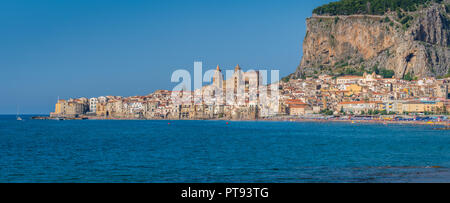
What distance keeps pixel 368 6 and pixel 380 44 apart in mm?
9600

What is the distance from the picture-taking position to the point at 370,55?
101625 mm

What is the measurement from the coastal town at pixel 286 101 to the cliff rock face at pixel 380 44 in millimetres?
3323

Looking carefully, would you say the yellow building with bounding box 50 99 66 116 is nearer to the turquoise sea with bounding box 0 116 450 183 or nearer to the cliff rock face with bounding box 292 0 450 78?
the cliff rock face with bounding box 292 0 450 78

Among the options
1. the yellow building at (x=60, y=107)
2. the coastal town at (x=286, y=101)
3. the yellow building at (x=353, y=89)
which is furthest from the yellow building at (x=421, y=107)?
the yellow building at (x=60, y=107)

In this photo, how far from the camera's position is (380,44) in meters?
99.6

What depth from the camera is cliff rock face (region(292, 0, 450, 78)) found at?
9294cm

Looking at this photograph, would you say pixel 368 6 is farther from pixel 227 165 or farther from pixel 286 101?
pixel 227 165

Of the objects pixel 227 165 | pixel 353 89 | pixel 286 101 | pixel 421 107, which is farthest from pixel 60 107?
pixel 227 165

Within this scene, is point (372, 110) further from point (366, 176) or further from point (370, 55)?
point (366, 176)

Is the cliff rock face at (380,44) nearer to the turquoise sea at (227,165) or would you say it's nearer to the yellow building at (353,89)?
the yellow building at (353,89)

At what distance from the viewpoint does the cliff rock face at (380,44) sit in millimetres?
92938

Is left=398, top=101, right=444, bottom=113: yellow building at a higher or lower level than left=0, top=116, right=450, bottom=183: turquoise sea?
higher

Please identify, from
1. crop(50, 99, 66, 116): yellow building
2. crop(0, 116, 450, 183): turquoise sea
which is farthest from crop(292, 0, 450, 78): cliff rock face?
crop(0, 116, 450, 183): turquoise sea

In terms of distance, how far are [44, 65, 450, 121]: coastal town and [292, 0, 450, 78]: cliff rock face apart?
10.9 feet
